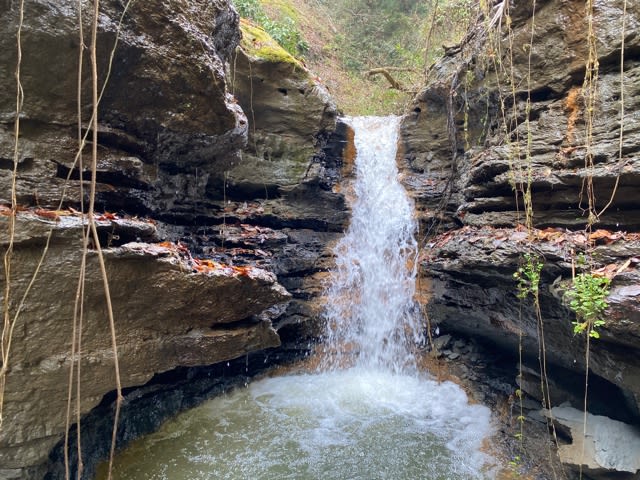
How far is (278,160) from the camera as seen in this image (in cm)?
676

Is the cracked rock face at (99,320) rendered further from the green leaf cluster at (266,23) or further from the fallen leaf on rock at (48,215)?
the green leaf cluster at (266,23)

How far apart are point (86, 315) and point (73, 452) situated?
144 centimetres

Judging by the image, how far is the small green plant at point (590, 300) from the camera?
3.14 m

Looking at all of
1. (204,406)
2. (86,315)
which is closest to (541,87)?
(86,315)

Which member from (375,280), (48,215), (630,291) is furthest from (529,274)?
(48,215)

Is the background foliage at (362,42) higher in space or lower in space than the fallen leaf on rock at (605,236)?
higher

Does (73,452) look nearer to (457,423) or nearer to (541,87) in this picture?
(457,423)

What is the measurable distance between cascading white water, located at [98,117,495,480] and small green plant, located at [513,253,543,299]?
1.85 m

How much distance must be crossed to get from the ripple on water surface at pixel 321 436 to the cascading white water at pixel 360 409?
0.01 m

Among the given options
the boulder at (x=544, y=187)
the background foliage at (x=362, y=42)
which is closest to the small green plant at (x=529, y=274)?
the boulder at (x=544, y=187)

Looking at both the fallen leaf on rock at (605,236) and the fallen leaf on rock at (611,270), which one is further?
the fallen leaf on rock at (605,236)

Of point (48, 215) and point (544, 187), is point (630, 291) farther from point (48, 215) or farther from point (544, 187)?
point (48, 215)

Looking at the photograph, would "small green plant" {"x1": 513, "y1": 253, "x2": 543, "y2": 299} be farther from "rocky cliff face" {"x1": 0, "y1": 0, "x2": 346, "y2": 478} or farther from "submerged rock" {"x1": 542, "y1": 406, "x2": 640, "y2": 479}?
"rocky cliff face" {"x1": 0, "y1": 0, "x2": 346, "y2": 478}

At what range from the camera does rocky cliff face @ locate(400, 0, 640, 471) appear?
3.62 meters
